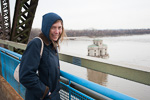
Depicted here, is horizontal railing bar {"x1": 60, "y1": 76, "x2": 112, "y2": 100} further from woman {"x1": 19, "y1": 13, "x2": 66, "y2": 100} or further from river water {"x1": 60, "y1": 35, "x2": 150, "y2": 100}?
river water {"x1": 60, "y1": 35, "x2": 150, "y2": 100}

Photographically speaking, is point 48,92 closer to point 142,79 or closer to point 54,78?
point 54,78

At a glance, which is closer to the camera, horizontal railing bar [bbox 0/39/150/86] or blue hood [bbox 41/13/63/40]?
horizontal railing bar [bbox 0/39/150/86]

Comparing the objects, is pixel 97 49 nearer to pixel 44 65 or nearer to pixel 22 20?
pixel 22 20

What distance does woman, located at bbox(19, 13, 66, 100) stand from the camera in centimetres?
123

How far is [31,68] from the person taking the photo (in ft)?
4.00

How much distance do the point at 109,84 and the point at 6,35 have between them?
4965 centimetres

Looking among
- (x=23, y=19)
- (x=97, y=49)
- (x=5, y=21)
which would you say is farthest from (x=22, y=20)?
(x=97, y=49)

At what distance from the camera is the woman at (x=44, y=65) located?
1230 mm

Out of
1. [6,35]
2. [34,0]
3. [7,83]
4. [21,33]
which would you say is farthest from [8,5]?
[7,83]

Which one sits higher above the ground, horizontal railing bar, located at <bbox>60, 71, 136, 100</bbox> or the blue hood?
the blue hood

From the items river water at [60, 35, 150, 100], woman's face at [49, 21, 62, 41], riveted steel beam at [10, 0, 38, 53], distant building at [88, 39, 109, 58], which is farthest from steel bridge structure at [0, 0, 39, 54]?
distant building at [88, 39, 109, 58]

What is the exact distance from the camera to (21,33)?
15.3 feet

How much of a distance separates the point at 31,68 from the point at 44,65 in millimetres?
132

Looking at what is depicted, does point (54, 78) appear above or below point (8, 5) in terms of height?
below
